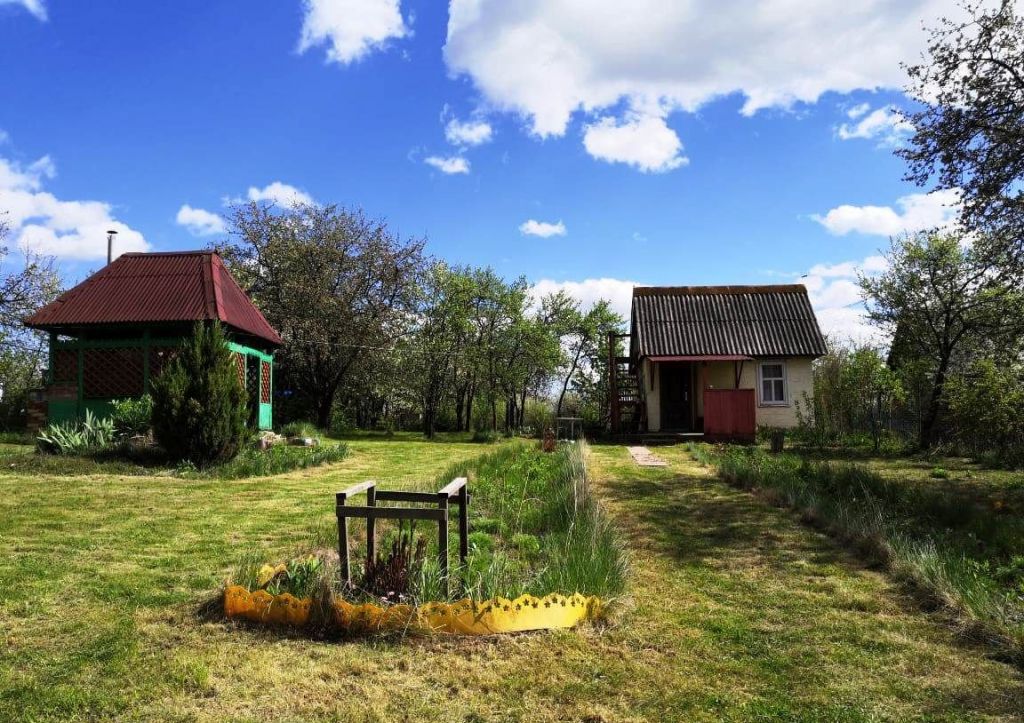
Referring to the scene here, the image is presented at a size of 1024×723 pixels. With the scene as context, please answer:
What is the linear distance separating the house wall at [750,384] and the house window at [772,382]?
16 cm

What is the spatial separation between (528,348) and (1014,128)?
18.4m

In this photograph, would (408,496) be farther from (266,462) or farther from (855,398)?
(855,398)

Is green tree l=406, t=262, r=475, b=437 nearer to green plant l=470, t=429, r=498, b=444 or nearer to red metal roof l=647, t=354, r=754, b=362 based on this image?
green plant l=470, t=429, r=498, b=444

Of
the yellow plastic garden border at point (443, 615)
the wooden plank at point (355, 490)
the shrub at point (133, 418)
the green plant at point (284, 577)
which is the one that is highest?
the shrub at point (133, 418)

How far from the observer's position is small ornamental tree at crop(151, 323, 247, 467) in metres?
11.1

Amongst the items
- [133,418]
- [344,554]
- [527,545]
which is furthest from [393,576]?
[133,418]


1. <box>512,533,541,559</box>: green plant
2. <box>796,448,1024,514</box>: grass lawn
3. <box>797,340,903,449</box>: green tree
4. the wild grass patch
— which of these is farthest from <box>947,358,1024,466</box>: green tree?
<box>512,533,541,559</box>: green plant

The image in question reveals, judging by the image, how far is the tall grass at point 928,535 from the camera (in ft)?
12.9

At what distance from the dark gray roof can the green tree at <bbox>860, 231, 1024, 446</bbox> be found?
3518 millimetres

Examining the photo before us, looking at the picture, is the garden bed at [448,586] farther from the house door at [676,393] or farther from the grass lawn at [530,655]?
the house door at [676,393]

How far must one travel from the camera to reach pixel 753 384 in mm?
21141

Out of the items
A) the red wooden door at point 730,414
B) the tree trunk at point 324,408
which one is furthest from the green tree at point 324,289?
the red wooden door at point 730,414

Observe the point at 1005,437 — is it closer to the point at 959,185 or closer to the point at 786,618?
the point at 959,185

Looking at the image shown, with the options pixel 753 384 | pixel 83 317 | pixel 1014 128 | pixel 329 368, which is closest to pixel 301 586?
pixel 1014 128
